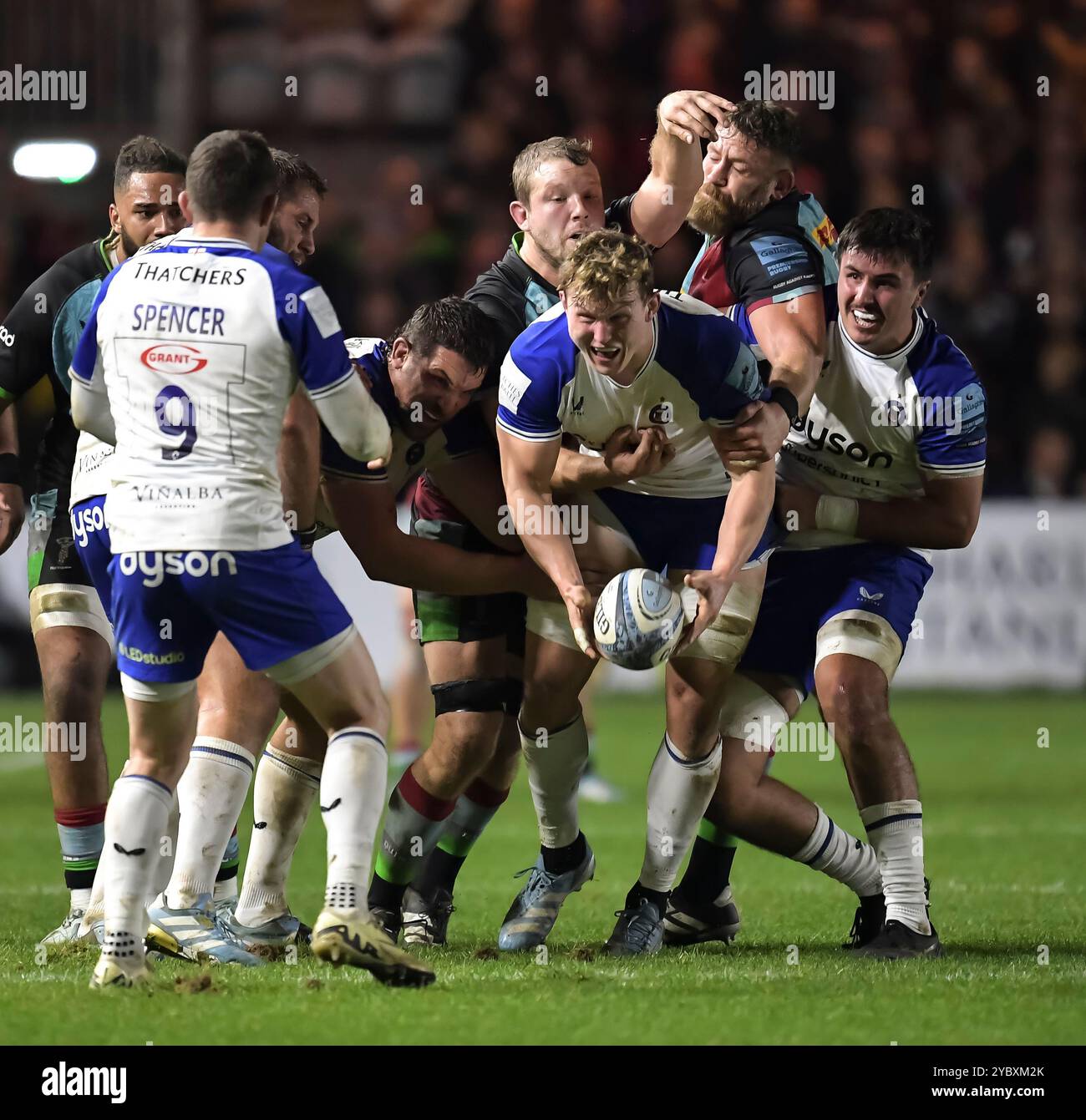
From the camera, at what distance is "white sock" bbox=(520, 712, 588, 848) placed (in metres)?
5.72

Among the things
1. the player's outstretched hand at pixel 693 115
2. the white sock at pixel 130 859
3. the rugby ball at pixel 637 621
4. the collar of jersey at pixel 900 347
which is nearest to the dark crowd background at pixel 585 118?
the collar of jersey at pixel 900 347

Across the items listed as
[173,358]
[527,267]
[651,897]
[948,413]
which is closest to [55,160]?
[527,267]

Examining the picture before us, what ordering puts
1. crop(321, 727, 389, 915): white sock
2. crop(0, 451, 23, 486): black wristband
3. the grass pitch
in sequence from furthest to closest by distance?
crop(0, 451, 23, 486): black wristband → crop(321, 727, 389, 915): white sock → the grass pitch

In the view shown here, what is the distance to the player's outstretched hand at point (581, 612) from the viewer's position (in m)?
5.09

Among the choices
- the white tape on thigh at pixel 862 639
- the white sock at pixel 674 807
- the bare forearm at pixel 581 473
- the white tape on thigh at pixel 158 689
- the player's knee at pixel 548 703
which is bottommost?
the white sock at pixel 674 807

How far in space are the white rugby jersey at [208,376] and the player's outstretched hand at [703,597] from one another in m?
1.28

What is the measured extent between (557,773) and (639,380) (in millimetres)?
1380

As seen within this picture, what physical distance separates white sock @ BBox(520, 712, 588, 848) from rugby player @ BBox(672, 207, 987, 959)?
1.63 ft

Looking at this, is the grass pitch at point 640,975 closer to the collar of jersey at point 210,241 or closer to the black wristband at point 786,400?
the black wristband at point 786,400

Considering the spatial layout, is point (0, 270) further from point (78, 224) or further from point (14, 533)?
point (14, 533)

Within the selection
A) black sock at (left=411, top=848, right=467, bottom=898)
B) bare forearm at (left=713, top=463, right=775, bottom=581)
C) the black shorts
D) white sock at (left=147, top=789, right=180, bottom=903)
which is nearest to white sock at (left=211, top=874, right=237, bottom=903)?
white sock at (left=147, top=789, right=180, bottom=903)

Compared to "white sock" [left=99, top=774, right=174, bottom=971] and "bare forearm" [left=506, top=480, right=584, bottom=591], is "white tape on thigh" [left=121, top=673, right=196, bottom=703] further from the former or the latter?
"bare forearm" [left=506, top=480, right=584, bottom=591]

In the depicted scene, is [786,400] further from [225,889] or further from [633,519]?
[225,889]

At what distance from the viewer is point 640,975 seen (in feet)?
16.8
